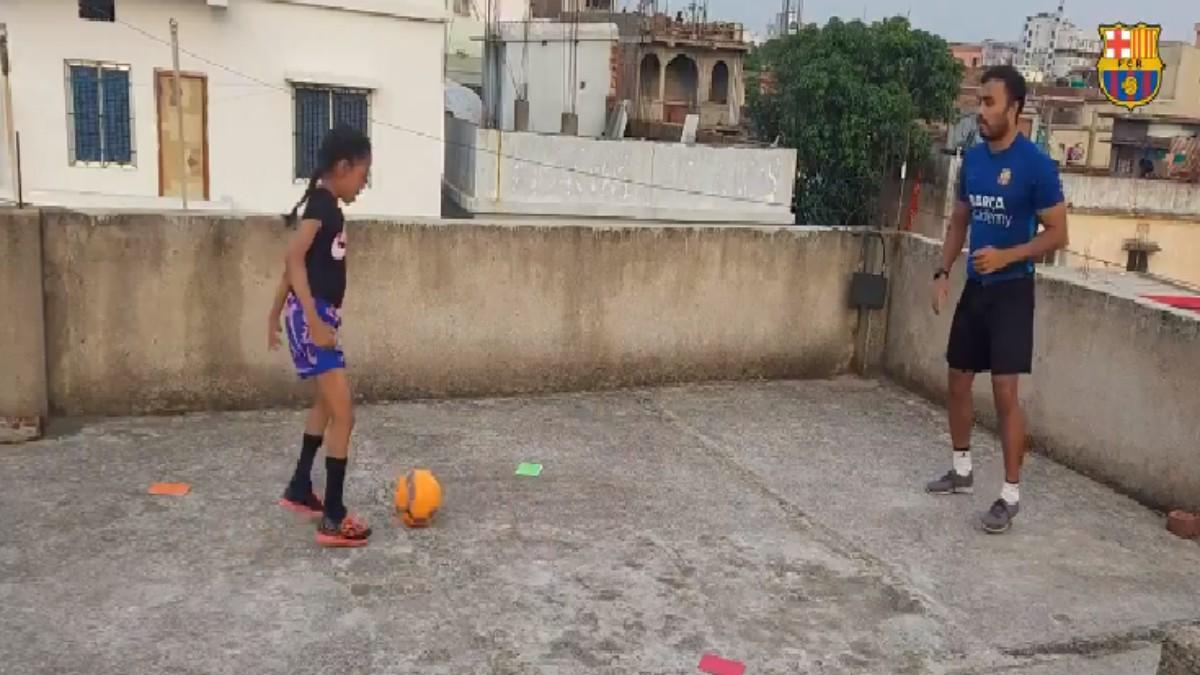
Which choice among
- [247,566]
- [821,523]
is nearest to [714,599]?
[821,523]

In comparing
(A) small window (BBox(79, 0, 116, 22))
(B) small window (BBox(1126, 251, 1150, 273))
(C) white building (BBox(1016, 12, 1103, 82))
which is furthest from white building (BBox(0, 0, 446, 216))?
(C) white building (BBox(1016, 12, 1103, 82))

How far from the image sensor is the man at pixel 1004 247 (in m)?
4.29

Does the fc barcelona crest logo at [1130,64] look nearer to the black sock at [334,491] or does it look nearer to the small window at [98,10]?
the small window at [98,10]

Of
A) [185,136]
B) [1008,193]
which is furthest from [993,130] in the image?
[185,136]

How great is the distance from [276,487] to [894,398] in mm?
3722

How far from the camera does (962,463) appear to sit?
486 cm

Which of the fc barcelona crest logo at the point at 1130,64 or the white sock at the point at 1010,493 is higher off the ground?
the fc barcelona crest logo at the point at 1130,64

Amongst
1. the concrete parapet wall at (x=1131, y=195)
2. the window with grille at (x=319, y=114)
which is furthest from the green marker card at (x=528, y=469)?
the concrete parapet wall at (x=1131, y=195)

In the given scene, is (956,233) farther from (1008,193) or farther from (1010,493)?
(1010,493)

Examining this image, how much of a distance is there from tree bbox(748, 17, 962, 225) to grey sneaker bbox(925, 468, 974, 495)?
22.2 m

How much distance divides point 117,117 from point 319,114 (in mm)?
2823

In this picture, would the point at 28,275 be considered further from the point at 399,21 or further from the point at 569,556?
the point at 399,21

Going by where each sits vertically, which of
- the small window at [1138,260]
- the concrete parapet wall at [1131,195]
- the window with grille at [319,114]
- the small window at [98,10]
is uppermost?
the small window at [98,10]

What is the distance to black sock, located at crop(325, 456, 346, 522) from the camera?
13.1ft
